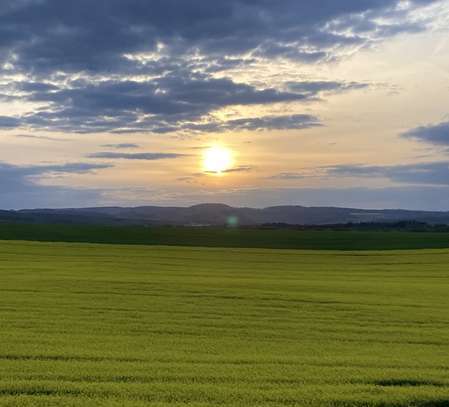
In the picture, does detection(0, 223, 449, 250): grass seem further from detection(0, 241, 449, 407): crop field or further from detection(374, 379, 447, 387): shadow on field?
detection(374, 379, 447, 387): shadow on field

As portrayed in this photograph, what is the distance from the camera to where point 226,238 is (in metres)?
79.7

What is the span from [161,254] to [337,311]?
3143cm

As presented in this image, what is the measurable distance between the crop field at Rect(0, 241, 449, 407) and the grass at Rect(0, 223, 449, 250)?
47130 mm

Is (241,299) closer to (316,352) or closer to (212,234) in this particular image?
(316,352)

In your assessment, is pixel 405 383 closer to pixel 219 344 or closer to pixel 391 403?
pixel 391 403

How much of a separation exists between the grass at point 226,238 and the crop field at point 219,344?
47130mm

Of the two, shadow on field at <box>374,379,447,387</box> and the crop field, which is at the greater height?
the crop field

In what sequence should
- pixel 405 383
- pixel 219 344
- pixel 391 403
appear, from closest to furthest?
pixel 391 403 < pixel 405 383 < pixel 219 344

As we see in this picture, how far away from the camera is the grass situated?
7012cm

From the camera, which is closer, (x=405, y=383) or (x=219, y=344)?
(x=405, y=383)

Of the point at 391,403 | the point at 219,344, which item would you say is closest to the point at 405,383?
the point at 391,403

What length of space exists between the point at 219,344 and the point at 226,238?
68.5m

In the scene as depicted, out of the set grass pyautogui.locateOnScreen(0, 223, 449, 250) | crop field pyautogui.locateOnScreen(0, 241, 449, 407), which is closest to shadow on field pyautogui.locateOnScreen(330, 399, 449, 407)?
crop field pyautogui.locateOnScreen(0, 241, 449, 407)

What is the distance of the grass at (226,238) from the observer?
7012 centimetres
